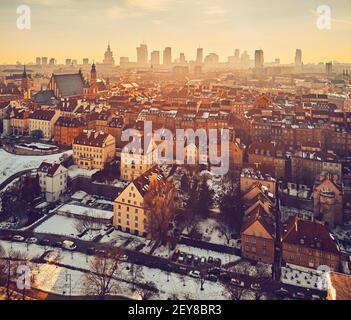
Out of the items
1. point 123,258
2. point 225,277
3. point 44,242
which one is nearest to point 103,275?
point 123,258

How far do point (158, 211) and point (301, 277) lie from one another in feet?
11.7

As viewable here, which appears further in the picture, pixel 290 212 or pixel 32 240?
pixel 290 212

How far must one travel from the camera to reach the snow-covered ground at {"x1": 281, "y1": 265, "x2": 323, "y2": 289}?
683cm

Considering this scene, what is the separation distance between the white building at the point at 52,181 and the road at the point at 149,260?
208 centimetres

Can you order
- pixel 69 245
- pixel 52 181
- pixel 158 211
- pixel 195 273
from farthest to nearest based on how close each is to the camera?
1. pixel 52 181
2. pixel 158 211
3. pixel 69 245
4. pixel 195 273

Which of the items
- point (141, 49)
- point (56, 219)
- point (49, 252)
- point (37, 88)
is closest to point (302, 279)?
point (49, 252)

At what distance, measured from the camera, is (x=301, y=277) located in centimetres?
708

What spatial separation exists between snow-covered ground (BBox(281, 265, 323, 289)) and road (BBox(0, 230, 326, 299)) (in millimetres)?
168

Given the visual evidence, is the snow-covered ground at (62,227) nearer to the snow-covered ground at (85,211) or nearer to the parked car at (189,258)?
the snow-covered ground at (85,211)

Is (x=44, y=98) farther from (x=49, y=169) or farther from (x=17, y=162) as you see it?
(x=49, y=169)

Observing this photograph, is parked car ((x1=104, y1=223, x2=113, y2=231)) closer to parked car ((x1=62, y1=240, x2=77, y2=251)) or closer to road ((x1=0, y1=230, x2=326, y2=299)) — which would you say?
road ((x1=0, y1=230, x2=326, y2=299))

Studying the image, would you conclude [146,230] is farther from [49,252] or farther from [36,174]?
[36,174]

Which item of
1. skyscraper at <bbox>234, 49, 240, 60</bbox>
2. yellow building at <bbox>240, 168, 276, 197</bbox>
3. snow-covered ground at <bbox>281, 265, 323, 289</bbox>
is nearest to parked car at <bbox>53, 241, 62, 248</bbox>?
snow-covered ground at <bbox>281, 265, 323, 289</bbox>

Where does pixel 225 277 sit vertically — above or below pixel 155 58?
below
